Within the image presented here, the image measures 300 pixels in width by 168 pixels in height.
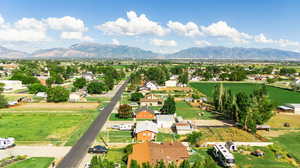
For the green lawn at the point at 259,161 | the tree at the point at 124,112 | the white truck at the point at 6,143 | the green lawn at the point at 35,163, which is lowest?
the green lawn at the point at 259,161

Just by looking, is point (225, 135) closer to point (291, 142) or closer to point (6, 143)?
point (291, 142)

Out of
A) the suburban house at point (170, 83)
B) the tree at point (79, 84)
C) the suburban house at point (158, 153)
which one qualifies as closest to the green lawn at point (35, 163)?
the suburban house at point (158, 153)

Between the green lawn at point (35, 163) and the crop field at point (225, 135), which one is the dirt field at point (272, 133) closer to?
the crop field at point (225, 135)

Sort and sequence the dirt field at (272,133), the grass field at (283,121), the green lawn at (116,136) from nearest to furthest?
the green lawn at (116,136)
the dirt field at (272,133)
the grass field at (283,121)

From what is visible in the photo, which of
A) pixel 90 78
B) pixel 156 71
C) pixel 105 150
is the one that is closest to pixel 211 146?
pixel 105 150

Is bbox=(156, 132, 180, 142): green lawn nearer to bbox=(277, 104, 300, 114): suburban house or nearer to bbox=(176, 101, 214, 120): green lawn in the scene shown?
bbox=(176, 101, 214, 120): green lawn
